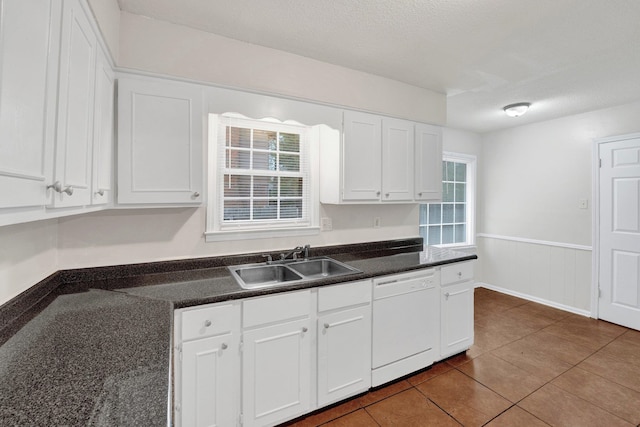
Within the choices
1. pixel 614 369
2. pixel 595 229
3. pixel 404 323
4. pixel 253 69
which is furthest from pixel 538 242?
pixel 253 69

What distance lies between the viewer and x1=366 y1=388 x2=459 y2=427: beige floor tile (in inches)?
72.8

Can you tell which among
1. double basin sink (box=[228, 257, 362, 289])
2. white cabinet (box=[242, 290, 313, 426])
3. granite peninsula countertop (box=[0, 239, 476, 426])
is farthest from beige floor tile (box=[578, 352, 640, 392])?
white cabinet (box=[242, 290, 313, 426])

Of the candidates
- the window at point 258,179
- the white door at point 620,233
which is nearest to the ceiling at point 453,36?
the window at point 258,179

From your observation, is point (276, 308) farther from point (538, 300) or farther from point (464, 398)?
point (538, 300)

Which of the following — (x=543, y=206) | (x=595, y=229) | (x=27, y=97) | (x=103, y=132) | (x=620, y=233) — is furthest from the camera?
(x=543, y=206)

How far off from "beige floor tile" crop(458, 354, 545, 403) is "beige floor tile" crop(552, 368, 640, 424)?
198 mm

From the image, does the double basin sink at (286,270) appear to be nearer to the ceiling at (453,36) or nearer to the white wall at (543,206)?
the ceiling at (453,36)

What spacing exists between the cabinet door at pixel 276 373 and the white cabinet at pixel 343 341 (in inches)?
4.7

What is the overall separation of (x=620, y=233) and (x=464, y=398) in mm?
2819

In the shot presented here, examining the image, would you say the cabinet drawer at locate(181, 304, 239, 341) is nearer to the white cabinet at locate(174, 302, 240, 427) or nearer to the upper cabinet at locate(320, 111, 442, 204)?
the white cabinet at locate(174, 302, 240, 427)

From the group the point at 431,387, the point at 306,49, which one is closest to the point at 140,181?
the point at 306,49

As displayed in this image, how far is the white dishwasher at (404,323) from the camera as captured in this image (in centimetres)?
210

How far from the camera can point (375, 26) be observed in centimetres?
184

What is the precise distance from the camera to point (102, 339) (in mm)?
1075
